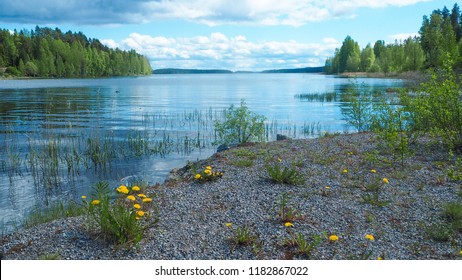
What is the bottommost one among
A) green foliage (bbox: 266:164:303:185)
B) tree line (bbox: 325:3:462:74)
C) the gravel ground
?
the gravel ground

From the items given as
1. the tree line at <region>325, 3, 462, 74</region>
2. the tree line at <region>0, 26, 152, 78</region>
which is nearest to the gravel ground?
the tree line at <region>325, 3, 462, 74</region>

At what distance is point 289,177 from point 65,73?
13915cm

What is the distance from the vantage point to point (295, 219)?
23.2ft

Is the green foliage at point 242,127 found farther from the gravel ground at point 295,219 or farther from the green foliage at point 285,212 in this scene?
the green foliage at point 285,212

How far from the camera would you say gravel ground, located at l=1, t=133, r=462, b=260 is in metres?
6.00

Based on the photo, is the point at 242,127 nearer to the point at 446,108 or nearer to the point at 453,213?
the point at 446,108

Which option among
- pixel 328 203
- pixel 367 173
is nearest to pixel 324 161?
pixel 367 173

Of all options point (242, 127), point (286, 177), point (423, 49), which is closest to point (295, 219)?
point (286, 177)

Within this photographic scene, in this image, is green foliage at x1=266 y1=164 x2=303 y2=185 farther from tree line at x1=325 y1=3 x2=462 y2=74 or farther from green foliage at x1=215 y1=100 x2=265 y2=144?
tree line at x1=325 y1=3 x2=462 y2=74

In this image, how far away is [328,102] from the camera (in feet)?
143

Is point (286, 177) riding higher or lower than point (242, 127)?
lower

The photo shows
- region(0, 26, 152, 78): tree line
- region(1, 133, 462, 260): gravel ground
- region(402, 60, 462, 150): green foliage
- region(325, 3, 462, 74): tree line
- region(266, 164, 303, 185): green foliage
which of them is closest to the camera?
region(1, 133, 462, 260): gravel ground
